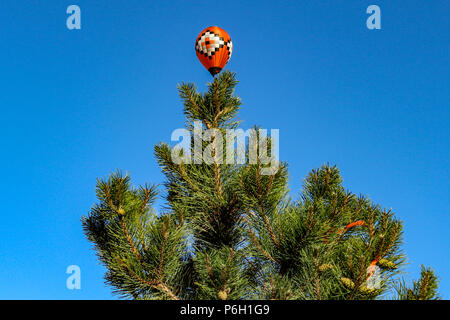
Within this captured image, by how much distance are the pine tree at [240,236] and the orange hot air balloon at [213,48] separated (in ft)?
5.23

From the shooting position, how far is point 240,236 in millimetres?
6031

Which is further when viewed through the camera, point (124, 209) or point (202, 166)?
point (202, 166)

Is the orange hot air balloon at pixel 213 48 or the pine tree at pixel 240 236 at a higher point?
the orange hot air balloon at pixel 213 48

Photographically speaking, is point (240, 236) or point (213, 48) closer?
point (240, 236)

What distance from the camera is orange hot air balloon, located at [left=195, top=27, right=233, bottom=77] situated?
7449 millimetres

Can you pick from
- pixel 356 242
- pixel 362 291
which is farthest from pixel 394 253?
pixel 362 291

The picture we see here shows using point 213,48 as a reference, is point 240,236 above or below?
below

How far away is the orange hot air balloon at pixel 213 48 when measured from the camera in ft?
24.4

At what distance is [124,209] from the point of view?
5.47m

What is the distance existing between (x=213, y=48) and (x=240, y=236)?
330 cm

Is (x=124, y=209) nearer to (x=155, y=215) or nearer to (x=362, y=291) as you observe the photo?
(x=155, y=215)

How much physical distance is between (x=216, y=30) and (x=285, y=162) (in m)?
2.89
